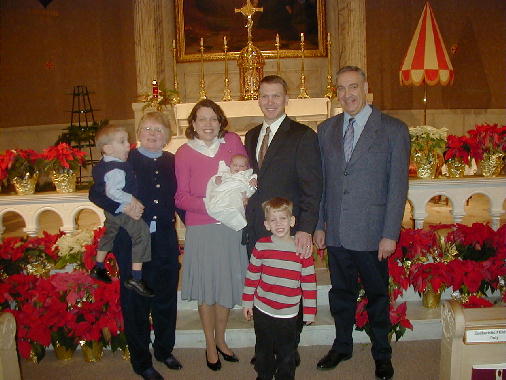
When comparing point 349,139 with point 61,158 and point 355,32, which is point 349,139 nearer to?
point 61,158

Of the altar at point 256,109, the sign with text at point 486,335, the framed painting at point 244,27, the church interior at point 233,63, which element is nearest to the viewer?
the sign with text at point 486,335

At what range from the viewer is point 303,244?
2.49 m

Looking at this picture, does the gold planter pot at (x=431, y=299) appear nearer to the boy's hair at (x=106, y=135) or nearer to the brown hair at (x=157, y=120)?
the brown hair at (x=157, y=120)

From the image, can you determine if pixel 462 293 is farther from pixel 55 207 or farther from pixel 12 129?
pixel 12 129

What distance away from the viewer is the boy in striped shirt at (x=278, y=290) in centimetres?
246

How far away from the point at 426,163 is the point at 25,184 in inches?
128

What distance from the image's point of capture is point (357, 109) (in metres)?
2.70

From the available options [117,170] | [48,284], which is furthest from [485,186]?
[48,284]

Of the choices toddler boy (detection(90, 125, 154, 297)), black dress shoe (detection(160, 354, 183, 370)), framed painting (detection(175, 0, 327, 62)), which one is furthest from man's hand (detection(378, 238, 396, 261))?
framed painting (detection(175, 0, 327, 62))

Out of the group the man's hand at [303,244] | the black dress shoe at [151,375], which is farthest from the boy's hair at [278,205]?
the black dress shoe at [151,375]

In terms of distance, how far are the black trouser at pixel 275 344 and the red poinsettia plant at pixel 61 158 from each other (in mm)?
2252

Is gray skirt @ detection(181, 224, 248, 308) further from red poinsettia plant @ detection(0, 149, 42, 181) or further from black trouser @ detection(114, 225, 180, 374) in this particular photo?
red poinsettia plant @ detection(0, 149, 42, 181)

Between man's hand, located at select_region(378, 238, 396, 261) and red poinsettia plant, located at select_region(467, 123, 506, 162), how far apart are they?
1.76 m

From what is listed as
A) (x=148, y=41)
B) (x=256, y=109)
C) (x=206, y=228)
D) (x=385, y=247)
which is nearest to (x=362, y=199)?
(x=385, y=247)
